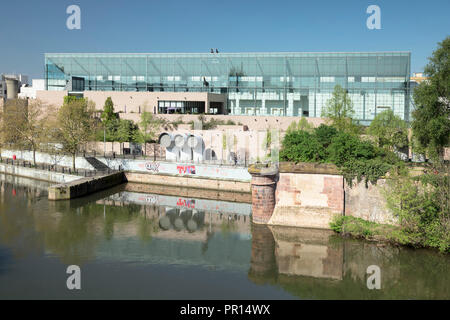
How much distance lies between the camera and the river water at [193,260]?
23250mm

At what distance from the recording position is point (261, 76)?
75.8 m

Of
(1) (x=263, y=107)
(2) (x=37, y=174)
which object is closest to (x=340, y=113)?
(1) (x=263, y=107)

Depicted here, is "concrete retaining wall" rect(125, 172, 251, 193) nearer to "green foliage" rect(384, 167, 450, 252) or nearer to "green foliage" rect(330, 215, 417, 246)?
"green foliage" rect(330, 215, 417, 246)

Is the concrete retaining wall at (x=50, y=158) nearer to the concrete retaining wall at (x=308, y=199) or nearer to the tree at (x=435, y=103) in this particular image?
the concrete retaining wall at (x=308, y=199)

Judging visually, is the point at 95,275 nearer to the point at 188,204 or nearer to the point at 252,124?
the point at 188,204

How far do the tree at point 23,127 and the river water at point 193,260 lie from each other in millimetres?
23626

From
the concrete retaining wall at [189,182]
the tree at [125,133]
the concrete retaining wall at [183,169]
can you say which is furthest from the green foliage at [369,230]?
the tree at [125,133]

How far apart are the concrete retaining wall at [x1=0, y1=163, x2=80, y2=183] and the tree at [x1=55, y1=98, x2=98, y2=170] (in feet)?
8.95

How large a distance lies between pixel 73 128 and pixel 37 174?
7375 mm

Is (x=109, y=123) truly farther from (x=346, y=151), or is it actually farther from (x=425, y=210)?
(x=425, y=210)

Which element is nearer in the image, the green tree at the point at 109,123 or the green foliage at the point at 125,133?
the green foliage at the point at 125,133

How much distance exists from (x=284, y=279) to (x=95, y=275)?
10.7 meters

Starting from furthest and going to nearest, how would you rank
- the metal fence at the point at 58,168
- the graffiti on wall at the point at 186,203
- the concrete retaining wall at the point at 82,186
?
the metal fence at the point at 58,168 < the concrete retaining wall at the point at 82,186 < the graffiti on wall at the point at 186,203
